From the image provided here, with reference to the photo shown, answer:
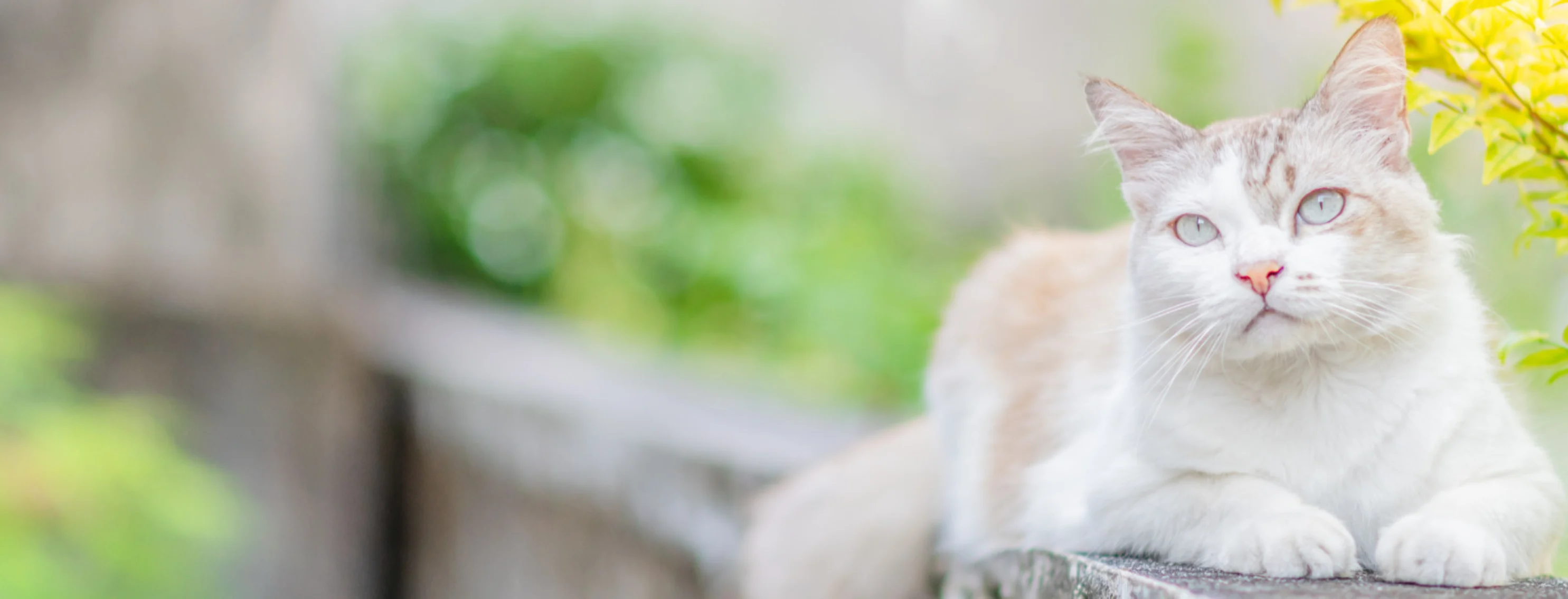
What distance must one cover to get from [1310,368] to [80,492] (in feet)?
7.31

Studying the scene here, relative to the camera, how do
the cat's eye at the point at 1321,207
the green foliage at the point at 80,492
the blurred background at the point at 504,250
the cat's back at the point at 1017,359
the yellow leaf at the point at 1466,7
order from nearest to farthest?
the yellow leaf at the point at 1466,7
the cat's eye at the point at 1321,207
the cat's back at the point at 1017,359
the green foliage at the point at 80,492
the blurred background at the point at 504,250

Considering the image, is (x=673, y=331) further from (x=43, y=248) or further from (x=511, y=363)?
(x=43, y=248)

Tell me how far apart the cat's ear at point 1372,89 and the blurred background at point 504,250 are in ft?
2.01

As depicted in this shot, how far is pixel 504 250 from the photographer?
4805 millimetres

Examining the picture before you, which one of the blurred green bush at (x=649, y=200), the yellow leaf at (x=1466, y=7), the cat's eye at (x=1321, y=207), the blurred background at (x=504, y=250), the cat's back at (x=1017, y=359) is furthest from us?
the blurred green bush at (x=649, y=200)

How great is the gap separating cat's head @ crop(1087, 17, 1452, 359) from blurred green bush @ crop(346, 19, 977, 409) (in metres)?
2.37

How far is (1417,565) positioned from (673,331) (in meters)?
3.36

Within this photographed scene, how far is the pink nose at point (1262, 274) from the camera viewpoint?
83 cm

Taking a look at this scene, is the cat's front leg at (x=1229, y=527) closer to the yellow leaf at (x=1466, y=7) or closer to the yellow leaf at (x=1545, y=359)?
the yellow leaf at (x=1545, y=359)

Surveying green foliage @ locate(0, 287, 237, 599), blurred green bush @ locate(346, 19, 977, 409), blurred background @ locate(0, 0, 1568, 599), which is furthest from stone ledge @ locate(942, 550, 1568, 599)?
blurred green bush @ locate(346, 19, 977, 409)

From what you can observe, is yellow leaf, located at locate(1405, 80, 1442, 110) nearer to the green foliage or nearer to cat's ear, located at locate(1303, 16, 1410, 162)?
cat's ear, located at locate(1303, 16, 1410, 162)

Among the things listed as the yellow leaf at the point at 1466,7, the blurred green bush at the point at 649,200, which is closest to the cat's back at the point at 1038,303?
the yellow leaf at the point at 1466,7

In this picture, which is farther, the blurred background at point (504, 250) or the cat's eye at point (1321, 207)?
the blurred background at point (504, 250)

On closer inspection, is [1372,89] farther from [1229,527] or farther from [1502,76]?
[1229,527]
